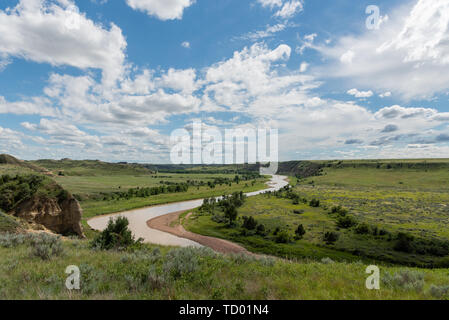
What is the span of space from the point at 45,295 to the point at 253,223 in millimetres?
37429

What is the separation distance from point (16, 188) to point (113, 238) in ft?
70.3

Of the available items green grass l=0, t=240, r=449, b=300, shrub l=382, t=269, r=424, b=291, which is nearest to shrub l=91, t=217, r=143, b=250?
green grass l=0, t=240, r=449, b=300

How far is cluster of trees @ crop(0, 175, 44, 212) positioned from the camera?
79.0ft

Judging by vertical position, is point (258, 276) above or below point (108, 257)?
above

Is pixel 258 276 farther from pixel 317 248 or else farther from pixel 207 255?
pixel 317 248

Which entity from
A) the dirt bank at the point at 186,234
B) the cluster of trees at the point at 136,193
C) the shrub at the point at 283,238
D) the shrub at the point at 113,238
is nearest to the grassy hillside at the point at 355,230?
the shrub at the point at 283,238

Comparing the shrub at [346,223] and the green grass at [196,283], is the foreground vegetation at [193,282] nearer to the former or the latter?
the green grass at [196,283]

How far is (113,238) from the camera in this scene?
14.7 m

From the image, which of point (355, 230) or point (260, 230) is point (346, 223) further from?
point (260, 230)

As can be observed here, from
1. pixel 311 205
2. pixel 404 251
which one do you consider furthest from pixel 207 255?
pixel 311 205

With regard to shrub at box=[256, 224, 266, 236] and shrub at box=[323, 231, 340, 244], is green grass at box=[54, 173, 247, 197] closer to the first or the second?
shrub at box=[256, 224, 266, 236]

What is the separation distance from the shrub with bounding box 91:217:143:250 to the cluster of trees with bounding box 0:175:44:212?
17.0 meters
